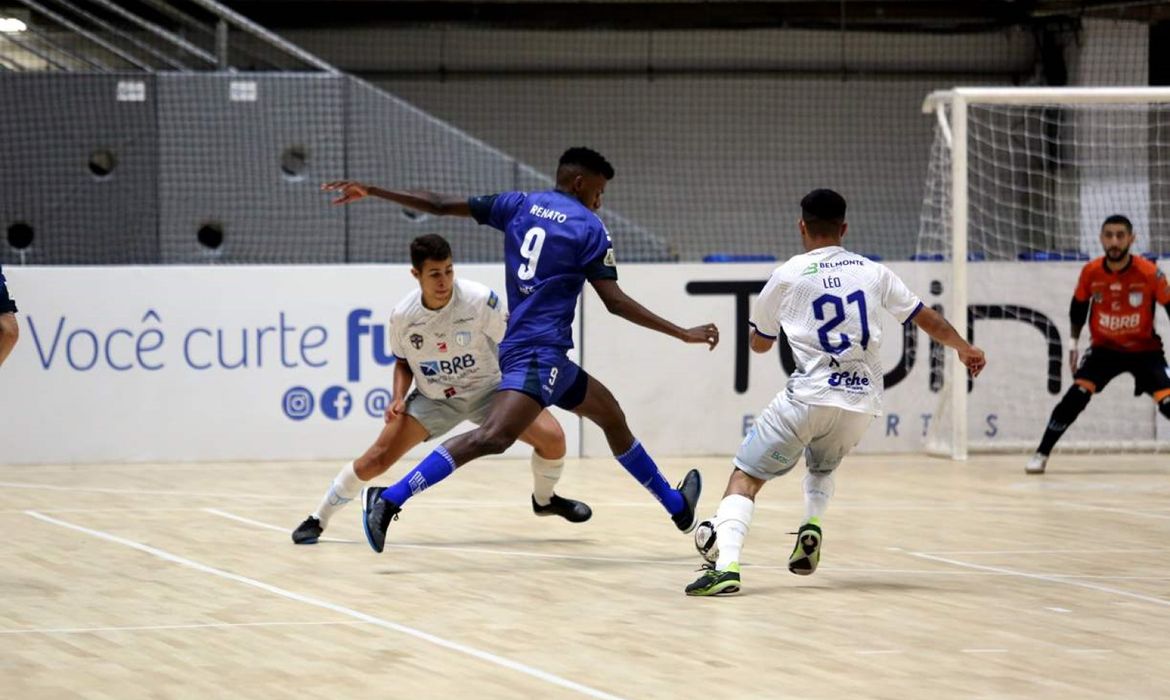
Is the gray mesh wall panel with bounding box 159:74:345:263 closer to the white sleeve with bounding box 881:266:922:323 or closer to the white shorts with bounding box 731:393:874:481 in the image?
the white shorts with bounding box 731:393:874:481

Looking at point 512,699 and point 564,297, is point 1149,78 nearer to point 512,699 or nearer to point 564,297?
point 564,297

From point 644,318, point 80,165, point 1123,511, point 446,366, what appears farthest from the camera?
point 80,165

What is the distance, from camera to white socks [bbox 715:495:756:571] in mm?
7238

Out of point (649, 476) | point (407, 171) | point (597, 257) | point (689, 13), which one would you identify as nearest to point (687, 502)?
point (649, 476)

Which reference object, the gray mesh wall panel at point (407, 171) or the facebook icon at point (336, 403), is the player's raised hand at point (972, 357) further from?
the gray mesh wall panel at point (407, 171)

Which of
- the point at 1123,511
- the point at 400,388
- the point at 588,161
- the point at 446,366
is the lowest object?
the point at 1123,511

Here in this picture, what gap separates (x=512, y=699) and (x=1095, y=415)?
10786 millimetres

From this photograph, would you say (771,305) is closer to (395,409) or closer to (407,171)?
(395,409)

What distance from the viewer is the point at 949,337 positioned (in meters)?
7.31

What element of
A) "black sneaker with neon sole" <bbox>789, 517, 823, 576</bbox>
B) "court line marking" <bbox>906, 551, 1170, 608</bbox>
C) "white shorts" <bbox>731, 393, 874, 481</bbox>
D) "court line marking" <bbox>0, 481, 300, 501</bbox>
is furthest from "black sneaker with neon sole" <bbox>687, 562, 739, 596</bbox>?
"court line marking" <bbox>0, 481, 300, 501</bbox>

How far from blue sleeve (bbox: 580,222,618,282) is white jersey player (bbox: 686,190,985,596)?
3.44 feet

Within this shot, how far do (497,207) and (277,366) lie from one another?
5.74 m

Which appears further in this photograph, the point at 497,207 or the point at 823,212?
the point at 497,207

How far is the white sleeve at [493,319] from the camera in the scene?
9000 mm
